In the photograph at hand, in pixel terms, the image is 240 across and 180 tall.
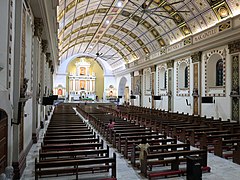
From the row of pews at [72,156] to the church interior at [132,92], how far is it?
0.08 feet

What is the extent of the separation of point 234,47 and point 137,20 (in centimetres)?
963

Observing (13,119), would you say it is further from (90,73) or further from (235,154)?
(90,73)

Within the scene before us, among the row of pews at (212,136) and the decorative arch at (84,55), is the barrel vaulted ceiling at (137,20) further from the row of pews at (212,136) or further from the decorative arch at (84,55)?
the decorative arch at (84,55)

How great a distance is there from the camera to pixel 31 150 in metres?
7.41

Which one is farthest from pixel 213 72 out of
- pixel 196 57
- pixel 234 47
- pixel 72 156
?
pixel 72 156

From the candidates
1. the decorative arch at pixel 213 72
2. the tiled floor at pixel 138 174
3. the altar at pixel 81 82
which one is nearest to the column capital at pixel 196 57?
the decorative arch at pixel 213 72

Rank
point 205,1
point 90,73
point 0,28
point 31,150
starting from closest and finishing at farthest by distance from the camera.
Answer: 1. point 0,28
2. point 31,150
3. point 205,1
4. point 90,73

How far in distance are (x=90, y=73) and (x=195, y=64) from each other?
1001 inches

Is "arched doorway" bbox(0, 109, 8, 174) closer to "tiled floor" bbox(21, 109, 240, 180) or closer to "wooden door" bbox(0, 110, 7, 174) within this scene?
"wooden door" bbox(0, 110, 7, 174)

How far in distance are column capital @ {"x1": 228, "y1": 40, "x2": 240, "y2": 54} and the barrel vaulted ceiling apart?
150cm

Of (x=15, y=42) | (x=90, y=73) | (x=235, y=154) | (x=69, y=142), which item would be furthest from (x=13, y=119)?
(x=90, y=73)

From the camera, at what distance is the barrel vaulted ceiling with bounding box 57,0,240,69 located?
13930 millimetres

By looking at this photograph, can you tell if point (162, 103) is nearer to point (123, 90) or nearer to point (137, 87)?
point (137, 87)

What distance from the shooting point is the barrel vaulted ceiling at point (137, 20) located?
13930 mm
